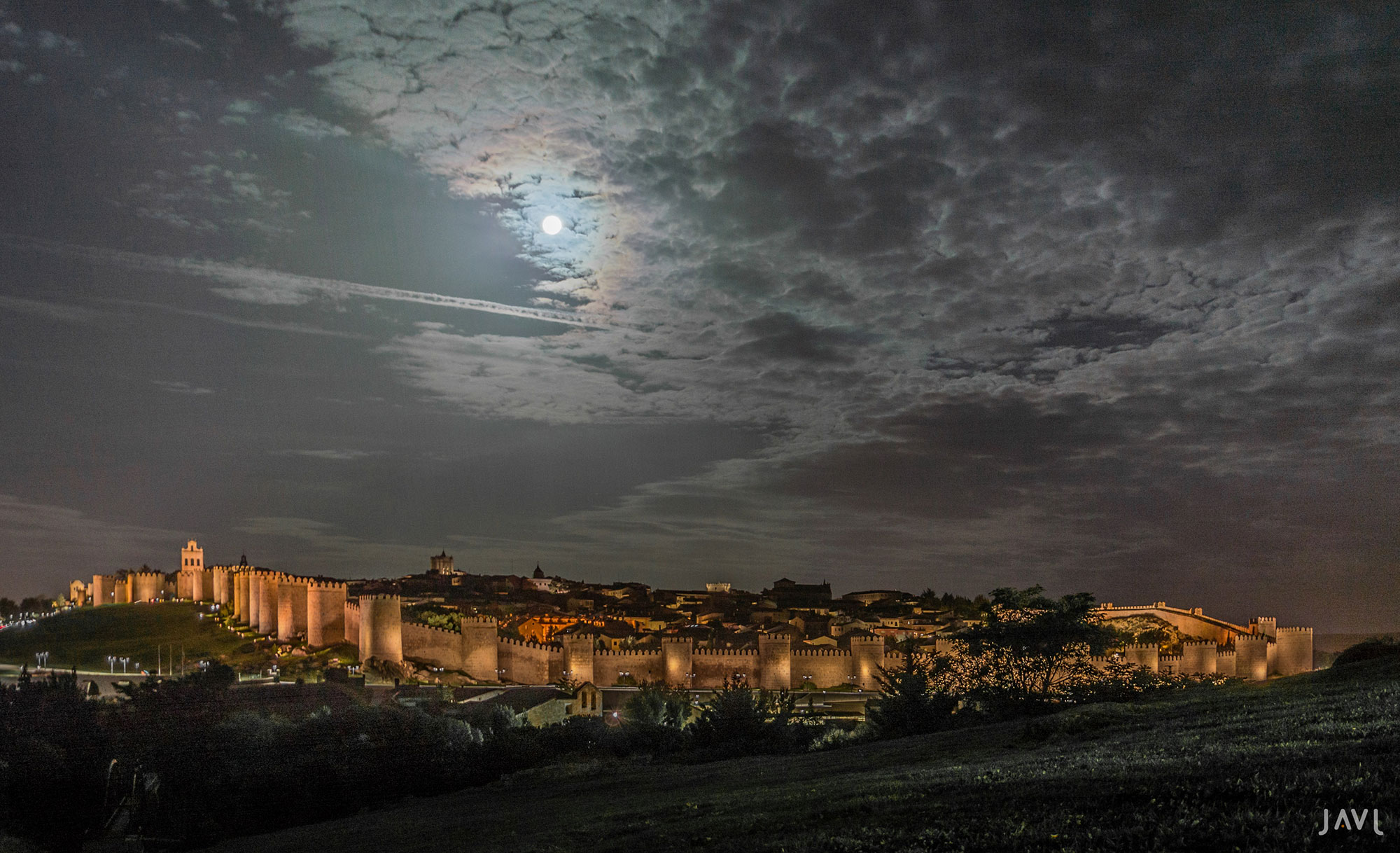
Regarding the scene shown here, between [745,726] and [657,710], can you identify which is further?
[657,710]

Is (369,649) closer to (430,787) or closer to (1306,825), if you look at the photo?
(430,787)

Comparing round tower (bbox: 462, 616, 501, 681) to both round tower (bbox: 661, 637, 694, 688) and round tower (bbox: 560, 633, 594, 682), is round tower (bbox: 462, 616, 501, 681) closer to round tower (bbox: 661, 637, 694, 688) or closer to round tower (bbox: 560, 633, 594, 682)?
round tower (bbox: 560, 633, 594, 682)

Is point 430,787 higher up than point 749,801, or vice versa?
point 749,801

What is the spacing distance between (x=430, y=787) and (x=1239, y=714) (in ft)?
63.2

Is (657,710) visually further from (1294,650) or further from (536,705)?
(1294,650)

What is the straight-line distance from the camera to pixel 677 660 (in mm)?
46938

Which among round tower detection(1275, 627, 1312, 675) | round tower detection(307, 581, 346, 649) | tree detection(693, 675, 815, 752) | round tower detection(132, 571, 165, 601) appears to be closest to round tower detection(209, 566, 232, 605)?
round tower detection(132, 571, 165, 601)

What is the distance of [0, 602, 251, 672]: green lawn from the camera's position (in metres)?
55.7

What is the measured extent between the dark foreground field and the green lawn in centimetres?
4468

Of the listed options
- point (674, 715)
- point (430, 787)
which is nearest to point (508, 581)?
point (674, 715)

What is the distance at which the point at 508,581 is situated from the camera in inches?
3853

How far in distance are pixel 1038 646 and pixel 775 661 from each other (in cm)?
2327

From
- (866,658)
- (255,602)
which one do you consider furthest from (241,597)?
(866,658)

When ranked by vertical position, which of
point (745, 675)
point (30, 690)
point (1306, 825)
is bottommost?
point (745, 675)
